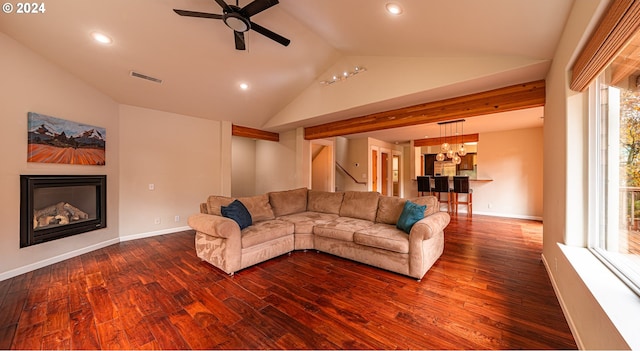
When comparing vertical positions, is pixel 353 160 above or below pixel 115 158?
above

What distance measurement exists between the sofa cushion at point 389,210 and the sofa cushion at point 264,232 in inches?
54.8

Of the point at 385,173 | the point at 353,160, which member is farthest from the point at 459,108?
the point at 385,173

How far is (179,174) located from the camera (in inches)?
186

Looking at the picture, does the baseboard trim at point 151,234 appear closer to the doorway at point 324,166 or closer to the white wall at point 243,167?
the white wall at point 243,167

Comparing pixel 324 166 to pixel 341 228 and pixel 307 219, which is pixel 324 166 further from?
pixel 341 228

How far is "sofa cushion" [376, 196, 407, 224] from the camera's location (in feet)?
10.9

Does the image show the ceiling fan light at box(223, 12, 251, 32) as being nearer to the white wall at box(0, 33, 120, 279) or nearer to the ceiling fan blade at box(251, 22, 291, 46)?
the ceiling fan blade at box(251, 22, 291, 46)

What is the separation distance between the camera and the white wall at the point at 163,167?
413 centimetres

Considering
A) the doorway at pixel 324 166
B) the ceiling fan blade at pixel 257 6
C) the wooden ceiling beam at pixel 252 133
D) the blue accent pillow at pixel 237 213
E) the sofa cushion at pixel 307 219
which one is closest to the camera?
the ceiling fan blade at pixel 257 6

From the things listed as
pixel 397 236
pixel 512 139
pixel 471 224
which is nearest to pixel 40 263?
pixel 397 236

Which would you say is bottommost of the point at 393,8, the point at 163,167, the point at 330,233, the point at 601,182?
the point at 330,233

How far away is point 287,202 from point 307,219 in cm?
61

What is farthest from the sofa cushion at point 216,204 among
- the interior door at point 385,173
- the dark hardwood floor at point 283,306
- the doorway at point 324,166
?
the interior door at point 385,173

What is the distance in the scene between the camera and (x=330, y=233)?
3.22m
